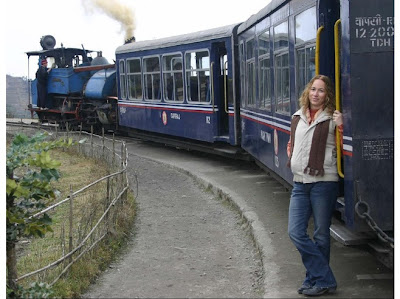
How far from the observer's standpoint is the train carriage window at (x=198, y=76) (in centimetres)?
1478

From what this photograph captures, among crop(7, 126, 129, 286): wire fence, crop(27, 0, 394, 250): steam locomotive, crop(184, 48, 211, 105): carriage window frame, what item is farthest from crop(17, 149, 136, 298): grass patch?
crop(184, 48, 211, 105): carriage window frame

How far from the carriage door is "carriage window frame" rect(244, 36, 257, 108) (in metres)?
1.93

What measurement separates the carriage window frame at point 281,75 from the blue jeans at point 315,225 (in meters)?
2.79

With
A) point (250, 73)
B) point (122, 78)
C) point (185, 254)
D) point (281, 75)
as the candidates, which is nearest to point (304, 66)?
point (281, 75)

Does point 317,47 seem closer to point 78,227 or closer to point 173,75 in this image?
point 78,227

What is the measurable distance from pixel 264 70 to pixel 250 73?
1.73m

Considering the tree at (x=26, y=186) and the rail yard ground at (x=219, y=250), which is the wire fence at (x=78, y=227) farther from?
the rail yard ground at (x=219, y=250)

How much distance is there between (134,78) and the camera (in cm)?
1916

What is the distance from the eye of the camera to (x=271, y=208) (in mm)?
9500

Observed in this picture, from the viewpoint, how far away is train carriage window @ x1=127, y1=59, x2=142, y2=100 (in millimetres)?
18703

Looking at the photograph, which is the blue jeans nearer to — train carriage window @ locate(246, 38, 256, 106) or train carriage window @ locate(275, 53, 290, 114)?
train carriage window @ locate(275, 53, 290, 114)

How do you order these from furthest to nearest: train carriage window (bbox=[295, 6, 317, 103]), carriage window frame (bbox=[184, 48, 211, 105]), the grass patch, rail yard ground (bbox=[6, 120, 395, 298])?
carriage window frame (bbox=[184, 48, 211, 105]) < train carriage window (bbox=[295, 6, 317, 103]) < the grass patch < rail yard ground (bbox=[6, 120, 395, 298])

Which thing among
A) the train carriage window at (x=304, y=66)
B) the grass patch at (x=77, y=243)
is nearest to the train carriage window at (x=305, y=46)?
the train carriage window at (x=304, y=66)

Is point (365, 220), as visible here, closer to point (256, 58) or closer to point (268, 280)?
point (268, 280)
